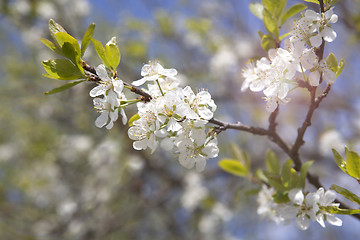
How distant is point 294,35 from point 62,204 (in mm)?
3921

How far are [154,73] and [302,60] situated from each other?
0.48m

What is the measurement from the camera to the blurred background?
359cm

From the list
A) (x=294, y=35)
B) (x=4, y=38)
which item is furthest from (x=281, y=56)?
(x=4, y=38)

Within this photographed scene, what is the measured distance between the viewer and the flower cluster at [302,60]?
928 mm

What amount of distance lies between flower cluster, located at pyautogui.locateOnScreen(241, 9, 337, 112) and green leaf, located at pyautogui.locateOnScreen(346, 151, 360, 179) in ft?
0.76

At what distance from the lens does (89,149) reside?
14.1 ft

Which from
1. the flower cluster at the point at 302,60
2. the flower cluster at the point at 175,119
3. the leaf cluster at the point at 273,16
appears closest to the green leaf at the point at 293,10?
the leaf cluster at the point at 273,16

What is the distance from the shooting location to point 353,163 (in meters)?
0.92

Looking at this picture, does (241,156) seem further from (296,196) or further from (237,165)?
(296,196)

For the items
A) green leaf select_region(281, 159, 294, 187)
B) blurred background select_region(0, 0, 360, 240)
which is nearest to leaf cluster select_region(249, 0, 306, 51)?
green leaf select_region(281, 159, 294, 187)

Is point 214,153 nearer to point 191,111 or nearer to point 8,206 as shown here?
point 191,111

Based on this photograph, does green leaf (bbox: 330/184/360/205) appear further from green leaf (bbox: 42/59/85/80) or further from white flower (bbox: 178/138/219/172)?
green leaf (bbox: 42/59/85/80)

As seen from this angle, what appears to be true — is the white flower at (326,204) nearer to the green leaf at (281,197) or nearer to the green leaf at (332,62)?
the green leaf at (281,197)

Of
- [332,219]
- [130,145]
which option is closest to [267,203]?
[332,219]
